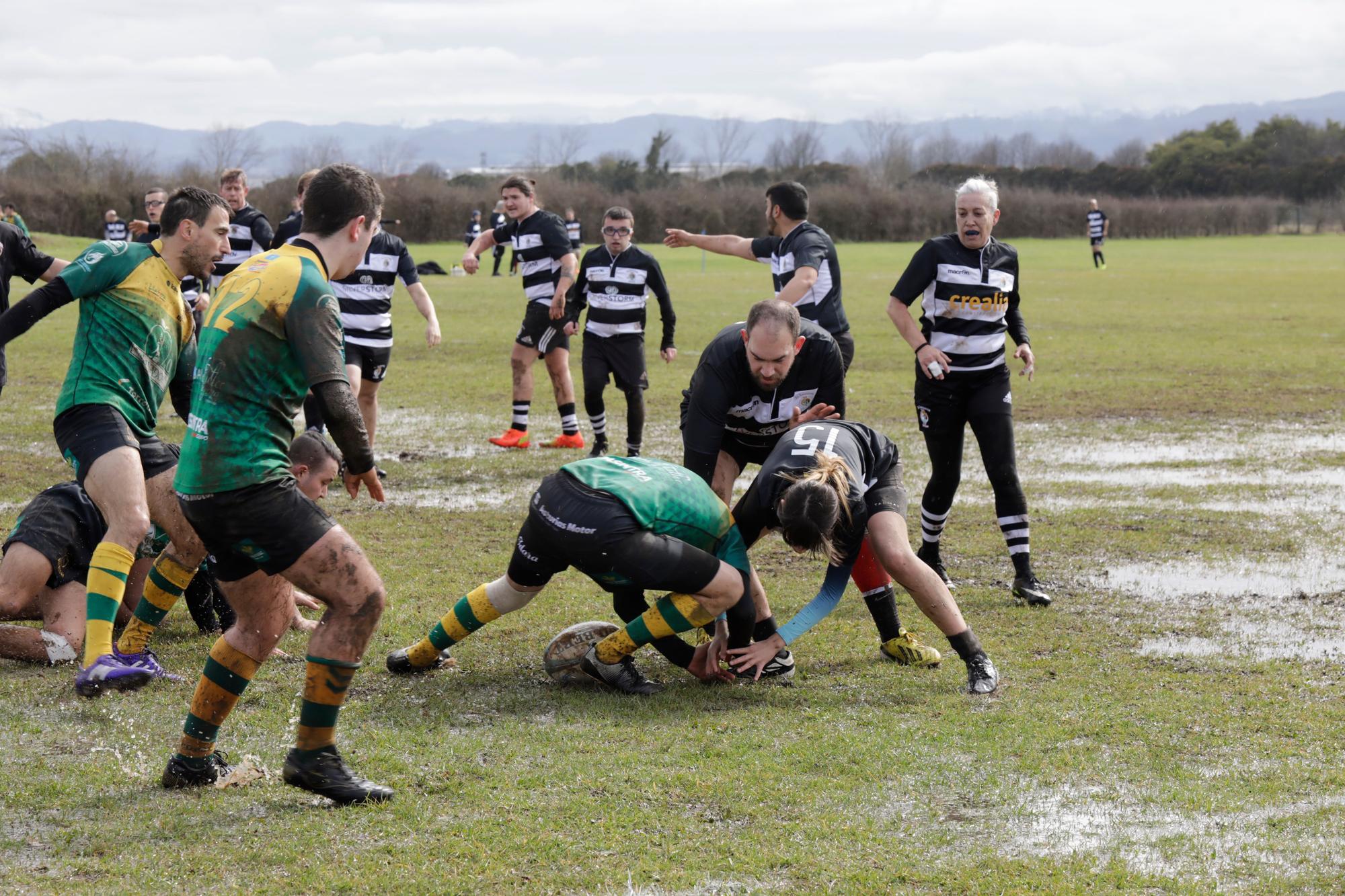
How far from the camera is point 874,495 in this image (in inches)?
213

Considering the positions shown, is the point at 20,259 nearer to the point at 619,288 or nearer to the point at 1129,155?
the point at 619,288

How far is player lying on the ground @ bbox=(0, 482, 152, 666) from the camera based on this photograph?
18.3 feet

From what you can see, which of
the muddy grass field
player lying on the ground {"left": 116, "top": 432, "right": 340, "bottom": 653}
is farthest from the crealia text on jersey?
player lying on the ground {"left": 116, "top": 432, "right": 340, "bottom": 653}

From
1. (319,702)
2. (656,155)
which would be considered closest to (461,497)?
(319,702)

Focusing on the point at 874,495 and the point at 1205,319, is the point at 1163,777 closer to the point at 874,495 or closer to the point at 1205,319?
the point at 874,495

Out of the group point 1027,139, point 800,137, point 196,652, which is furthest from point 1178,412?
point 1027,139

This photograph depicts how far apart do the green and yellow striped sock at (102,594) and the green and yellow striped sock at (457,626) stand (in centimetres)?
124

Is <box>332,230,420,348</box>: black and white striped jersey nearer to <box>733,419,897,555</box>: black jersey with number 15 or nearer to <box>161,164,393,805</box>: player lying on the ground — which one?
<box>733,419,897,555</box>: black jersey with number 15

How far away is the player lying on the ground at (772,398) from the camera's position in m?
5.47

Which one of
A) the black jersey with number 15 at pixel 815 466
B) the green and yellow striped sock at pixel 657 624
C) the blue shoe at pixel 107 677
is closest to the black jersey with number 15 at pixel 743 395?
the black jersey with number 15 at pixel 815 466

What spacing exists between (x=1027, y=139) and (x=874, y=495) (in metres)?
193

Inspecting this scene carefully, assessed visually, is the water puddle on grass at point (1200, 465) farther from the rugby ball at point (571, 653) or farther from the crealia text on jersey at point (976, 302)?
the rugby ball at point (571, 653)

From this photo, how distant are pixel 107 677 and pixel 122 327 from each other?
1496mm

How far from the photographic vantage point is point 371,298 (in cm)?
997
